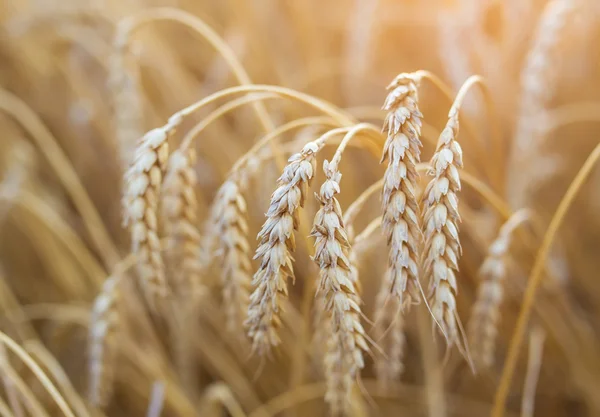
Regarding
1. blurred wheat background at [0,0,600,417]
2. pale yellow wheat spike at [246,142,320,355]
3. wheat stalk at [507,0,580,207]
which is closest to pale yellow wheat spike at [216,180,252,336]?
blurred wheat background at [0,0,600,417]

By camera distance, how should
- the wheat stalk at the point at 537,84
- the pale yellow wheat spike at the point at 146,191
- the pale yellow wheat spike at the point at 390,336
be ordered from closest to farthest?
the pale yellow wheat spike at the point at 146,191 < the pale yellow wheat spike at the point at 390,336 < the wheat stalk at the point at 537,84

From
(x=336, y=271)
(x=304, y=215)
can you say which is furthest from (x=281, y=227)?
(x=304, y=215)

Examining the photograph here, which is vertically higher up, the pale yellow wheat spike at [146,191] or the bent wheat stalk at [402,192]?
the pale yellow wheat spike at [146,191]

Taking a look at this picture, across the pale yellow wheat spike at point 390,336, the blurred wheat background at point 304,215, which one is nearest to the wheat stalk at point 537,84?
the blurred wheat background at point 304,215

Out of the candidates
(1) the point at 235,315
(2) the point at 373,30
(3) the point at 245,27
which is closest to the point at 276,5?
(3) the point at 245,27

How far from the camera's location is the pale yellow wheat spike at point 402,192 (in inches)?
19.0

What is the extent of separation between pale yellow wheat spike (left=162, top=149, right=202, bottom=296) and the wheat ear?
39cm

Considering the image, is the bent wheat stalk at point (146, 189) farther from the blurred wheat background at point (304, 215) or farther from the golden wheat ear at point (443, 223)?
the golden wheat ear at point (443, 223)

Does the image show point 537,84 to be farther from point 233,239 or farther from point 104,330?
point 104,330

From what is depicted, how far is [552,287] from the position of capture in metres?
0.99

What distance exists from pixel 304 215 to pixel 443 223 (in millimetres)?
317

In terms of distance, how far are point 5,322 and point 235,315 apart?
712mm

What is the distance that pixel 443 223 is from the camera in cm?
49

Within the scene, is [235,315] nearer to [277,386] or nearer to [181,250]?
[181,250]
